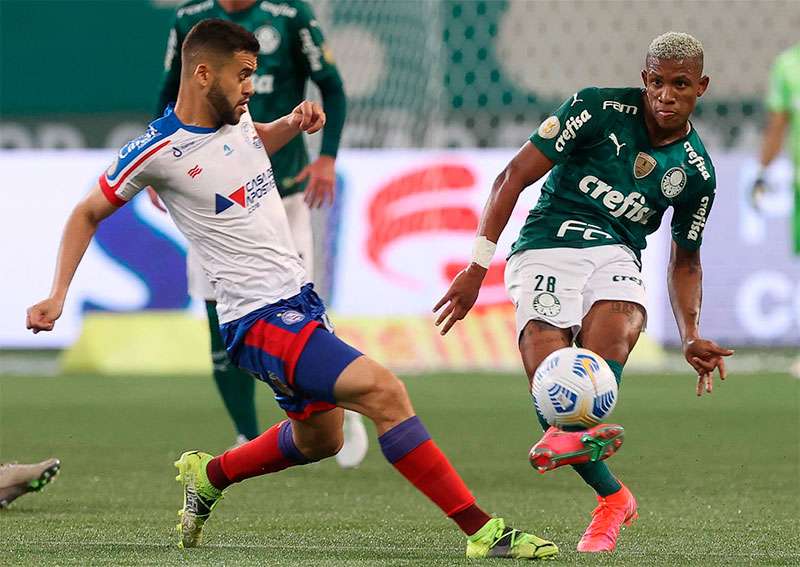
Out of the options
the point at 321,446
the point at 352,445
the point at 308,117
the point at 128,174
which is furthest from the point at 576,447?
the point at 352,445

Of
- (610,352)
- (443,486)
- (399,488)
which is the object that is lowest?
(399,488)

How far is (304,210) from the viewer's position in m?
7.75

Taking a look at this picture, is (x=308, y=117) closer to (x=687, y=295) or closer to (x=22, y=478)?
(x=687, y=295)

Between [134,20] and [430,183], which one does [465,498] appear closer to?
[430,183]

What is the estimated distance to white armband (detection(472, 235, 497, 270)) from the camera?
17.4 ft

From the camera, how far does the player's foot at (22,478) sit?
241 inches

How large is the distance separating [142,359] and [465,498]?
9.37m

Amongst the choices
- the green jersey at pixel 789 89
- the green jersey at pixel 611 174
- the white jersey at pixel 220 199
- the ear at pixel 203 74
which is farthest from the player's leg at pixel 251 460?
the green jersey at pixel 789 89

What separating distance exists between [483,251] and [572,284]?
0.41 metres

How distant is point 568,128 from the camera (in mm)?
5480

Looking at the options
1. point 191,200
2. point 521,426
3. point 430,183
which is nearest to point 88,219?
point 191,200

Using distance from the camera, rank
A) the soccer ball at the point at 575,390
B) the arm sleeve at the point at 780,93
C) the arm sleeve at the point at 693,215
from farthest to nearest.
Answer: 1. the arm sleeve at the point at 780,93
2. the arm sleeve at the point at 693,215
3. the soccer ball at the point at 575,390

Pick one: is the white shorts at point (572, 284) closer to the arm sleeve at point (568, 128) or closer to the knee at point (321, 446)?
the arm sleeve at point (568, 128)

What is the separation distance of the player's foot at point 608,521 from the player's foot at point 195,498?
121 cm
